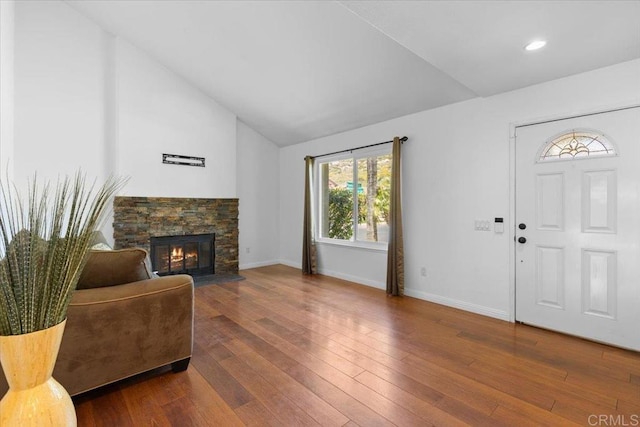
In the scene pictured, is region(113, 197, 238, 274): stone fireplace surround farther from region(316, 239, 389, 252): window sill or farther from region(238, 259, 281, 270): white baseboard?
region(316, 239, 389, 252): window sill

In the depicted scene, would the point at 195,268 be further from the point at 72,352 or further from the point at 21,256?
the point at 21,256

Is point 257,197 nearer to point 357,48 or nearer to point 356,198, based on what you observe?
point 356,198

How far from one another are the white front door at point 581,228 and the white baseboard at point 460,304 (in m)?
0.18

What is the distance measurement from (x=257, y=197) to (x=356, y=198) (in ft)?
7.20

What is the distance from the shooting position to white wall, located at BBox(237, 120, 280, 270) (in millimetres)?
5832

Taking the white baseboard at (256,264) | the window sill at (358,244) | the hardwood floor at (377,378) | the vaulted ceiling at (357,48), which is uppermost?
the vaulted ceiling at (357,48)

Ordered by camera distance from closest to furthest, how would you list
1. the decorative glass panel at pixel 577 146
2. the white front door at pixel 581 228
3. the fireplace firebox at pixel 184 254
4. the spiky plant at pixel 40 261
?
the spiky plant at pixel 40 261 < the white front door at pixel 581 228 < the decorative glass panel at pixel 577 146 < the fireplace firebox at pixel 184 254

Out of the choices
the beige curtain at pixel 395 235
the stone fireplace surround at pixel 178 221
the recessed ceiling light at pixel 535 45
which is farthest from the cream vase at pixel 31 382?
the stone fireplace surround at pixel 178 221

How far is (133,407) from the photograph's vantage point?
1797 mm

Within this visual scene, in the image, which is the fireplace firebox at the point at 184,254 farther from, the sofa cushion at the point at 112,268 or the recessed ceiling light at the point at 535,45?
the recessed ceiling light at the point at 535,45

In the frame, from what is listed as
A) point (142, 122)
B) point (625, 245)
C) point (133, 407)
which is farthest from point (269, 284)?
point (625, 245)

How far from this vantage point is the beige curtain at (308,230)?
17.6ft

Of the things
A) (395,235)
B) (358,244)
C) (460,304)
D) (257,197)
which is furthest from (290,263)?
(460,304)

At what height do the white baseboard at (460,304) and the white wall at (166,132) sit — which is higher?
the white wall at (166,132)
